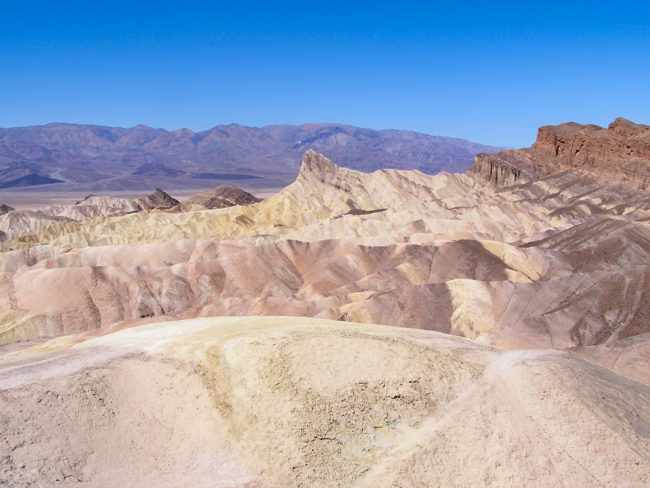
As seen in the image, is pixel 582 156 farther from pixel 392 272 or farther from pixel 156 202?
A: pixel 156 202

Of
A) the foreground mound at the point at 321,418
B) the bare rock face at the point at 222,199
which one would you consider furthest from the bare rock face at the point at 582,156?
the foreground mound at the point at 321,418

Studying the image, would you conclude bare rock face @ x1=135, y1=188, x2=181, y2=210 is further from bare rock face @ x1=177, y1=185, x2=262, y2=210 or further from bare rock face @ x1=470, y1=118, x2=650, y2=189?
bare rock face @ x1=470, y1=118, x2=650, y2=189

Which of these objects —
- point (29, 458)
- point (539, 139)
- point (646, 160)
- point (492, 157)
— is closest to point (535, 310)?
point (29, 458)

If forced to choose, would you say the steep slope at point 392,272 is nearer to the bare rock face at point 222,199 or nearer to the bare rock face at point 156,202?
the bare rock face at point 222,199

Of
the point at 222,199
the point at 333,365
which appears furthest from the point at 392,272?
the point at 222,199

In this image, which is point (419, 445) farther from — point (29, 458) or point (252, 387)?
point (29, 458)

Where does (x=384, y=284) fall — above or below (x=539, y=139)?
below
